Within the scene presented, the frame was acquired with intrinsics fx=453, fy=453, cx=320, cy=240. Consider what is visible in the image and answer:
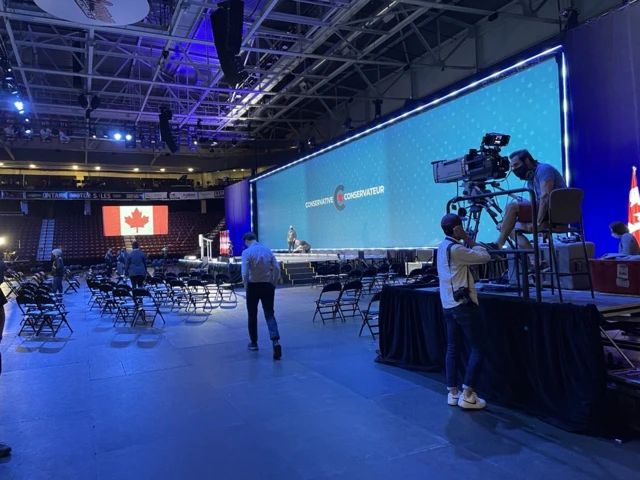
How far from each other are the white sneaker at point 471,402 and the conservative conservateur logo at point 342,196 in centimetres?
1065

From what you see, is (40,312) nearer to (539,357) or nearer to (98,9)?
(98,9)

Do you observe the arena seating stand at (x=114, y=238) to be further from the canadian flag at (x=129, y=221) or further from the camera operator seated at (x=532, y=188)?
the camera operator seated at (x=532, y=188)

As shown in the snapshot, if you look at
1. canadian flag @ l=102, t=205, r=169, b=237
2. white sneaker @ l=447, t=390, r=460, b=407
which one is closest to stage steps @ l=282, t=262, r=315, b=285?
white sneaker @ l=447, t=390, r=460, b=407

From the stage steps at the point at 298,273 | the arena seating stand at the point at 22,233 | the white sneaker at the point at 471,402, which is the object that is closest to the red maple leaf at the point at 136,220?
the arena seating stand at the point at 22,233

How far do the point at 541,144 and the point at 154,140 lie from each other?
15.3 meters

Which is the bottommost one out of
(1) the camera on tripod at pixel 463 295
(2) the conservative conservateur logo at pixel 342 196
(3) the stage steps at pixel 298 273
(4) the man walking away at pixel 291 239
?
(3) the stage steps at pixel 298 273

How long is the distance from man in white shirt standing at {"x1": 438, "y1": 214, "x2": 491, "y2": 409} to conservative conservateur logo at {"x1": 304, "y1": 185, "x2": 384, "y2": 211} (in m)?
10.4

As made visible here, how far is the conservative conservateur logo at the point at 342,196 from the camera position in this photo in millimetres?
14039

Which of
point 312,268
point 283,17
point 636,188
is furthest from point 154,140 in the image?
point 636,188

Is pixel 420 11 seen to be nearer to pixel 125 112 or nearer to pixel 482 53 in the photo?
pixel 482 53

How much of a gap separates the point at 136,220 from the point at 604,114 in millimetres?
24818

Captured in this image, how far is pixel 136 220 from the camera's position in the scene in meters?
26.6

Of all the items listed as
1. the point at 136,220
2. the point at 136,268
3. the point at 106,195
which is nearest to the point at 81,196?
the point at 106,195

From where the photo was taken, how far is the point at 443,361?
4102mm
